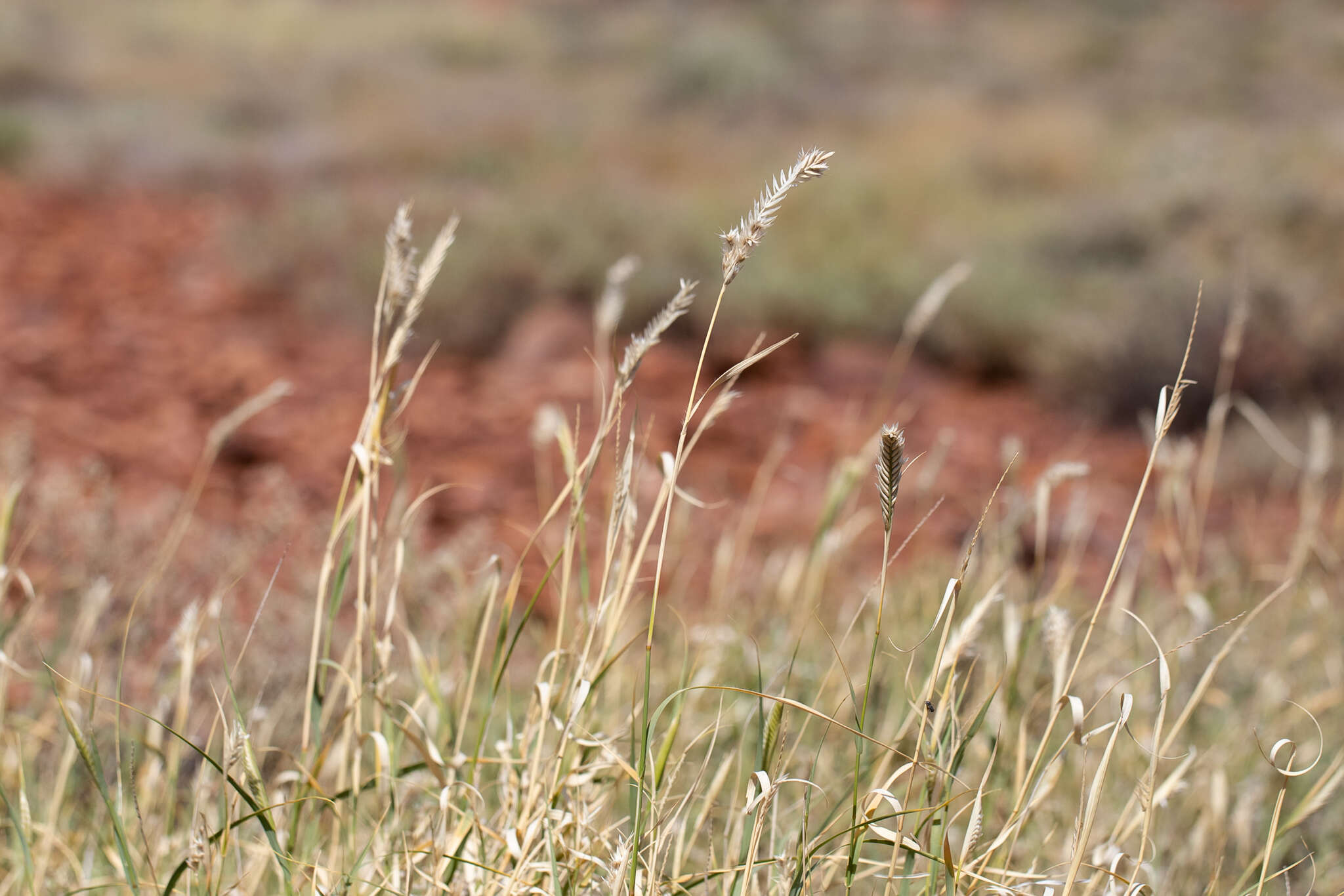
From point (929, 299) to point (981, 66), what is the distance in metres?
16.5

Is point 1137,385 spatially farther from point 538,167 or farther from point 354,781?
point 538,167

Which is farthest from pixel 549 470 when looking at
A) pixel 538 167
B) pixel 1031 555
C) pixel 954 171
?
pixel 954 171

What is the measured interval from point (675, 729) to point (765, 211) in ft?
1.53

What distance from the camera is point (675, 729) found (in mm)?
898

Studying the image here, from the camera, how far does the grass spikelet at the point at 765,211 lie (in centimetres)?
71

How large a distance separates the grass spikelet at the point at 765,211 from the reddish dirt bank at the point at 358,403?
4.74 feet

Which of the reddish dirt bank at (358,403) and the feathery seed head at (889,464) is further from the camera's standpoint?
the reddish dirt bank at (358,403)

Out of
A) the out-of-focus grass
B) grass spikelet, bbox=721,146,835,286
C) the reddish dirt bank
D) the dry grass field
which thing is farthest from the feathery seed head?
the reddish dirt bank

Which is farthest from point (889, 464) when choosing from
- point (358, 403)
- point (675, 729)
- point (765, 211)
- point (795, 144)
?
point (795, 144)

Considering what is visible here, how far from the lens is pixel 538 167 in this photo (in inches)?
307

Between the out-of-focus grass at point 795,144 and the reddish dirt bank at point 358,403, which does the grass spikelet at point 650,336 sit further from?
the reddish dirt bank at point 358,403

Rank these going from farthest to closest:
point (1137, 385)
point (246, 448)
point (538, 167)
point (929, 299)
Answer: point (538, 167) < point (1137, 385) < point (246, 448) < point (929, 299)

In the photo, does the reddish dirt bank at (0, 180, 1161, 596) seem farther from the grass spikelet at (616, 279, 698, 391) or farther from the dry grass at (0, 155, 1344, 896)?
the grass spikelet at (616, 279, 698, 391)

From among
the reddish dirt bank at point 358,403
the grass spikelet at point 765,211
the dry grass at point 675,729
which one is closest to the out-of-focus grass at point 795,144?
the reddish dirt bank at point 358,403
